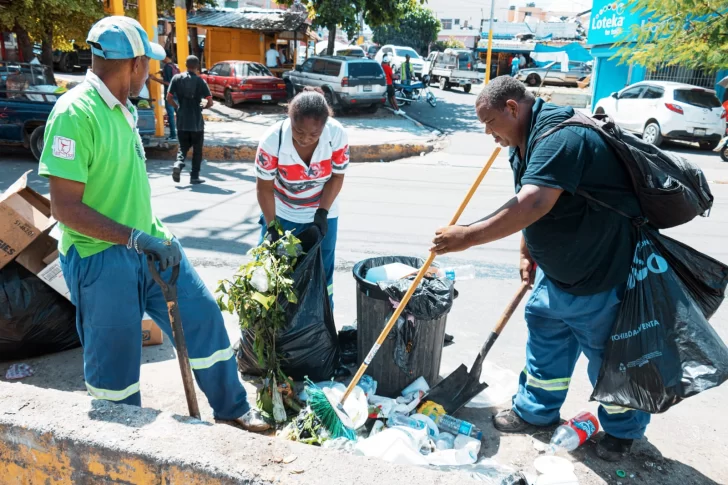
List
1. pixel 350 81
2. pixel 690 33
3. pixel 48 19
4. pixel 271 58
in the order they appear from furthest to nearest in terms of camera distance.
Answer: pixel 271 58 < pixel 350 81 < pixel 690 33 < pixel 48 19

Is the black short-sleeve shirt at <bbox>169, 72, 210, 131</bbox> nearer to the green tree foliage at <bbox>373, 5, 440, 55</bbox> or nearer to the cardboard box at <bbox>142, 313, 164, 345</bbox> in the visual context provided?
the cardboard box at <bbox>142, 313, 164, 345</bbox>

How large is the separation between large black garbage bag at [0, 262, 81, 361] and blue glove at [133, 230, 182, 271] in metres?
1.53

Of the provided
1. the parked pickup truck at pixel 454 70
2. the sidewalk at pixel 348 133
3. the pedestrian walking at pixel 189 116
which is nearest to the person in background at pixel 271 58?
the sidewalk at pixel 348 133

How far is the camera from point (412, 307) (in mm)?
2930

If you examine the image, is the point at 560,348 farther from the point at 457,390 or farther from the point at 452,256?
the point at 452,256

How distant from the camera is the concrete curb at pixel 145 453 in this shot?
188 centimetres

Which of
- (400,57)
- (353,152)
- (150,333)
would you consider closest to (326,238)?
(150,333)

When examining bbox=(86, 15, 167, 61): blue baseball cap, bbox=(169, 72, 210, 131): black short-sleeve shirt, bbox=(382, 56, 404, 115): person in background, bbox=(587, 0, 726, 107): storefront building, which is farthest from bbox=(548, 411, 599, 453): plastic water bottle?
bbox=(587, 0, 726, 107): storefront building

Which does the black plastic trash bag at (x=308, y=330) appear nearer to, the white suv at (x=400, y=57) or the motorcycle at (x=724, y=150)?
the motorcycle at (x=724, y=150)

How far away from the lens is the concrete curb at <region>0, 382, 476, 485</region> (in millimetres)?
1885

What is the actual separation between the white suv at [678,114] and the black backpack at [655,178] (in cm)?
1087

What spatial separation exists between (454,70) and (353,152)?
1705 centimetres

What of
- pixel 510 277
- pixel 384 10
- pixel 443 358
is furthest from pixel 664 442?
pixel 384 10

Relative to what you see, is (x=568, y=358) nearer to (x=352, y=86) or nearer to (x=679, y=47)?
(x=679, y=47)
